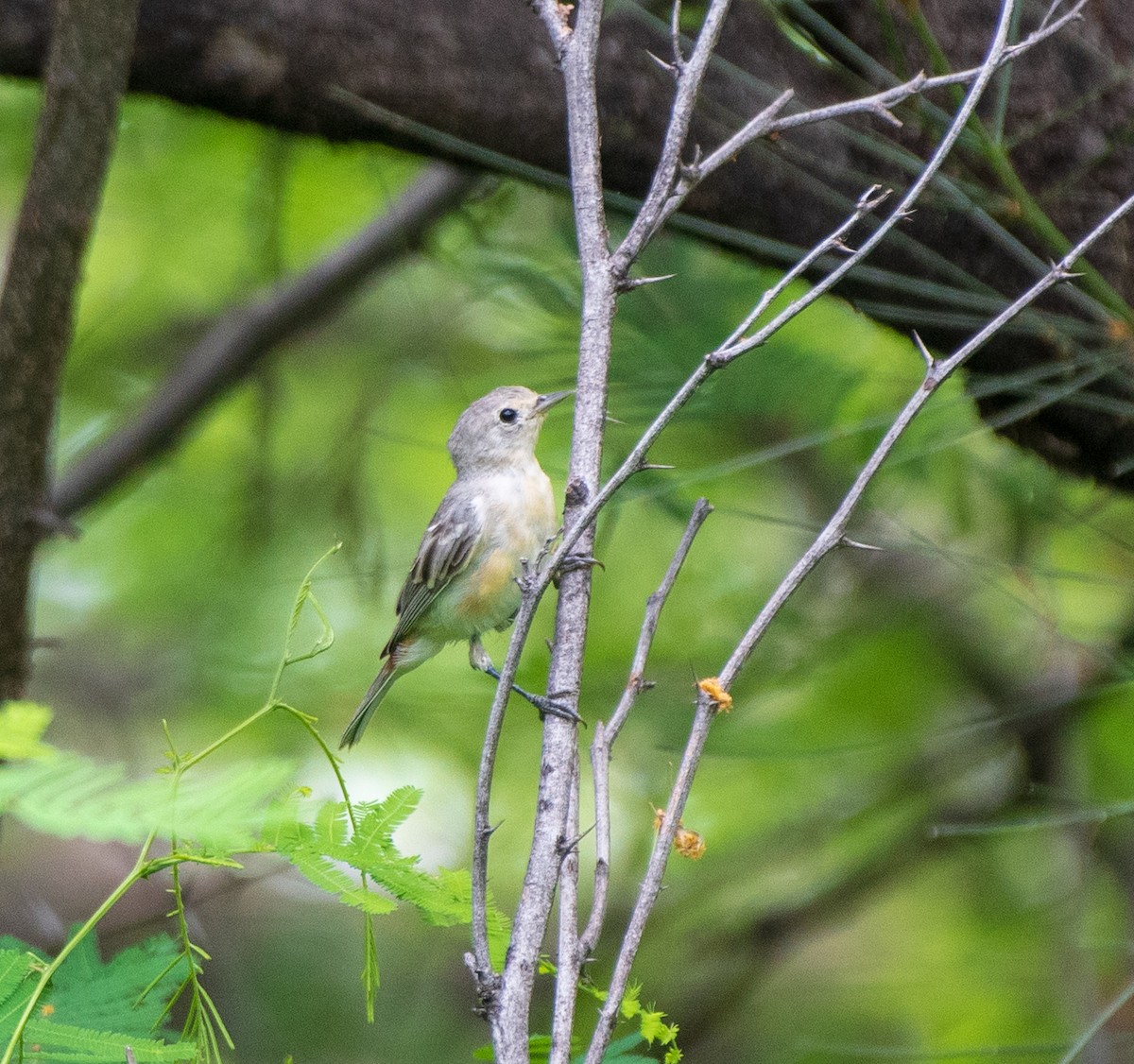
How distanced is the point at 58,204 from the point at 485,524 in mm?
1494

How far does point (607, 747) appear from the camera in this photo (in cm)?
152

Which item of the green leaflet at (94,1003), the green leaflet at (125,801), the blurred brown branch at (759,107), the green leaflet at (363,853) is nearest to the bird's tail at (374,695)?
the blurred brown branch at (759,107)

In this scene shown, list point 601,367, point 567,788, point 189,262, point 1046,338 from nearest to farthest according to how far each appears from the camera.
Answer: point 567,788 < point 601,367 < point 1046,338 < point 189,262

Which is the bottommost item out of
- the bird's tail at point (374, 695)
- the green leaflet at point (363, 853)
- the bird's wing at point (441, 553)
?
the green leaflet at point (363, 853)

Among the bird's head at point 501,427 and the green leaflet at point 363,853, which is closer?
the green leaflet at point 363,853

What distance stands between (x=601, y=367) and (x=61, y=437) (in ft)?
14.4

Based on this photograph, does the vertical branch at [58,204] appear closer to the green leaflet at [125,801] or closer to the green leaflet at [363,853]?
the green leaflet at [363,853]

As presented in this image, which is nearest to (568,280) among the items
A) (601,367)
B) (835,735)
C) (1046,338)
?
(1046,338)

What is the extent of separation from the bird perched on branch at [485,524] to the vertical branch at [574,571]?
1.78m

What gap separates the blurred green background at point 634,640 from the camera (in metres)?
4.01

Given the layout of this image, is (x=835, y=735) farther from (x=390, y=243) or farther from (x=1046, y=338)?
(x=390, y=243)

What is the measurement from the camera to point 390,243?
4.63 meters

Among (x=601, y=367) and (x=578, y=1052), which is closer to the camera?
(x=601, y=367)

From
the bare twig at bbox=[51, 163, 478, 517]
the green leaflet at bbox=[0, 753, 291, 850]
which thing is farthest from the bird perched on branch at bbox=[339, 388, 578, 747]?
the green leaflet at bbox=[0, 753, 291, 850]
